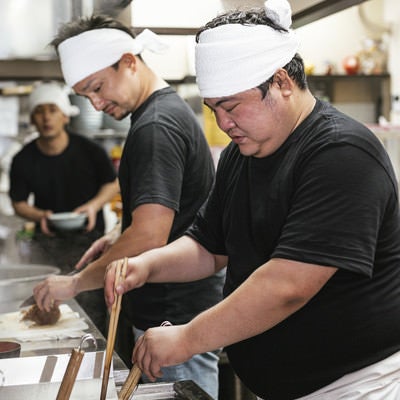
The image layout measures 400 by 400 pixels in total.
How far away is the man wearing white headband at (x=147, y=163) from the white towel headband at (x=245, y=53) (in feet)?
1.97

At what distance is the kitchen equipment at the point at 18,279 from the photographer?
2.38 m

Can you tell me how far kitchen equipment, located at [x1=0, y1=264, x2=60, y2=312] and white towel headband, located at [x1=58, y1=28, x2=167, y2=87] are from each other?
724 mm

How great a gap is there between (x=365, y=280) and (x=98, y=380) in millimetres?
562

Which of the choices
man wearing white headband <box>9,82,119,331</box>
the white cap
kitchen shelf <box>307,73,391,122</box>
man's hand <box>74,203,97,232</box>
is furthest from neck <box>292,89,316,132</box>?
→ kitchen shelf <box>307,73,391,122</box>

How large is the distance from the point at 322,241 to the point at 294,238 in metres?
0.05

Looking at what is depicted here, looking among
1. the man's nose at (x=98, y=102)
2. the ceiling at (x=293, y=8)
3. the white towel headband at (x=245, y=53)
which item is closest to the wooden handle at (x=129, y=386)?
the white towel headband at (x=245, y=53)

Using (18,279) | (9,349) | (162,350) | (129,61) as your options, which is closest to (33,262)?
(18,279)

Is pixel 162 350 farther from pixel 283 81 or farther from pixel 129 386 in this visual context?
pixel 283 81

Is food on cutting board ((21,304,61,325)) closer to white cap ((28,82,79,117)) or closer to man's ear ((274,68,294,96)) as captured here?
man's ear ((274,68,294,96))

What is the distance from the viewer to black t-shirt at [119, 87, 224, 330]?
2039 mm

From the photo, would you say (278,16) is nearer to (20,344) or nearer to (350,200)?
(350,200)

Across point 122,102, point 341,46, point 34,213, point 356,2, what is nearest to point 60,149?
point 34,213

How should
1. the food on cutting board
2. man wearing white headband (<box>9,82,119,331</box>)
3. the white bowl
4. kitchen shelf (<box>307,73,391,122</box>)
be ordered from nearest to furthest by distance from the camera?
the food on cutting board → the white bowl → man wearing white headband (<box>9,82,119,331</box>) → kitchen shelf (<box>307,73,391,122</box>)

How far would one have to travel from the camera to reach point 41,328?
1.95m
